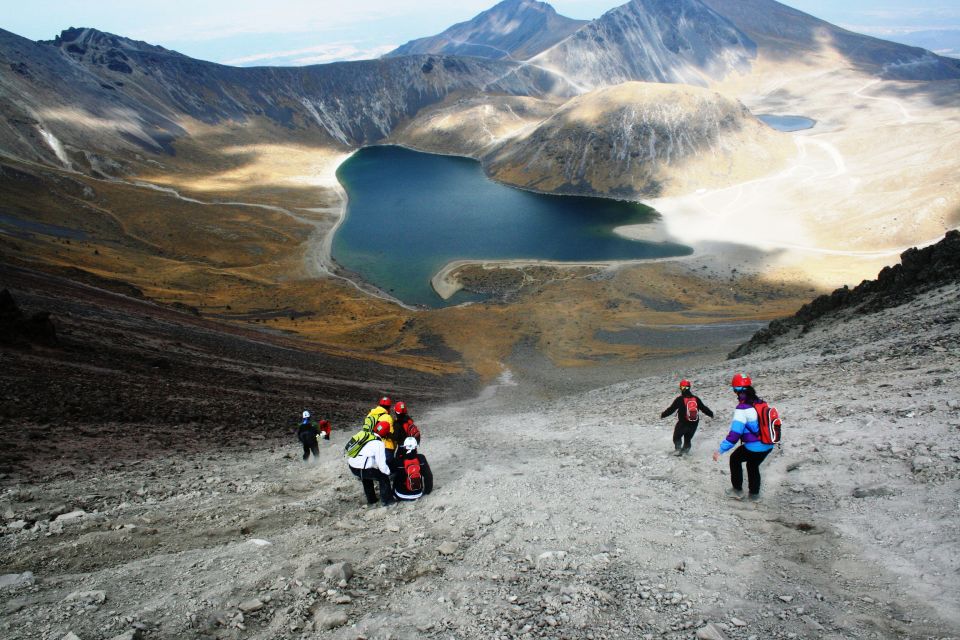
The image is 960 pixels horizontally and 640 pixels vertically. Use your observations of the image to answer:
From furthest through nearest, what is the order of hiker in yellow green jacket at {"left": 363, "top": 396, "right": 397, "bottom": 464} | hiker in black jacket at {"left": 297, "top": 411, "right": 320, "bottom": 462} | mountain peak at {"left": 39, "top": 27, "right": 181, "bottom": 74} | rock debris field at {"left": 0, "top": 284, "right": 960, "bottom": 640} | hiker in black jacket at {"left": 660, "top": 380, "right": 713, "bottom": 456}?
mountain peak at {"left": 39, "top": 27, "right": 181, "bottom": 74}, hiker in black jacket at {"left": 297, "top": 411, "right": 320, "bottom": 462}, hiker in black jacket at {"left": 660, "top": 380, "right": 713, "bottom": 456}, hiker in yellow green jacket at {"left": 363, "top": 396, "right": 397, "bottom": 464}, rock debris field at {"left": 0, "top": 284, "right": 960, "bottom": 640}

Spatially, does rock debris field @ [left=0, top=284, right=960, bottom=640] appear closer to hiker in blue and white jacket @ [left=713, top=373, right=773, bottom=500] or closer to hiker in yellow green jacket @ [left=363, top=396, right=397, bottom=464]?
hiker in blue and white jacket @ [left=713, top=373, right=773, bottom=500]

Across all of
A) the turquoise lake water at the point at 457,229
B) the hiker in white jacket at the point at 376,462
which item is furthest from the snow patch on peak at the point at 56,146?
the hiker in white jacket at the point at 376,462

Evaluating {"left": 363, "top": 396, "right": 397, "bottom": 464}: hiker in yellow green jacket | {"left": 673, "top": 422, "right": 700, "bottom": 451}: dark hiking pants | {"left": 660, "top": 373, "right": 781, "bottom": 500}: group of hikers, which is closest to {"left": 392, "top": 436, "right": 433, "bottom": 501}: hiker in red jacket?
{"left": 363, "top": 396, "right": 397, "bottom": 464}: hiker in yellow green jacket

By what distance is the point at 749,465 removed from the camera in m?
8.72

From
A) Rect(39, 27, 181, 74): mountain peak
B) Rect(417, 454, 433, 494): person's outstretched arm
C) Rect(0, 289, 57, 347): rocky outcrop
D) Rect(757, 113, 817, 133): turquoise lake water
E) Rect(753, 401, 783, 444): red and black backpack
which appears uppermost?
Rect(39, 27, 181, 74): mountain peak

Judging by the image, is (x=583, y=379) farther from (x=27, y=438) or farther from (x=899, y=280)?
(x=27, y=438)

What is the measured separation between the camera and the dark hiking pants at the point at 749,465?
28.3ft

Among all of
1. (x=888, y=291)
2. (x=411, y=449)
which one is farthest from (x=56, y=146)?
(x=888, y=291)

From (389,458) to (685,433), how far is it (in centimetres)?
602

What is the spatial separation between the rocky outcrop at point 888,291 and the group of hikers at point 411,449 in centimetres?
1664

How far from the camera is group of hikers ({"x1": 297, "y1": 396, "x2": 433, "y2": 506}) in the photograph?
9.42 metres

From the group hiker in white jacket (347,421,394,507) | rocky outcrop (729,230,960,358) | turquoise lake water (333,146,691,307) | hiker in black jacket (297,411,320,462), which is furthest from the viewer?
turquoise lake water (333,146,691,307)

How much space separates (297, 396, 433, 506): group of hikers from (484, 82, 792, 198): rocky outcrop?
85.6 m

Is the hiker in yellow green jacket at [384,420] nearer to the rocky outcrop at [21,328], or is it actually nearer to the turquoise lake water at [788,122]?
the rocky outcrop at [21,328]
